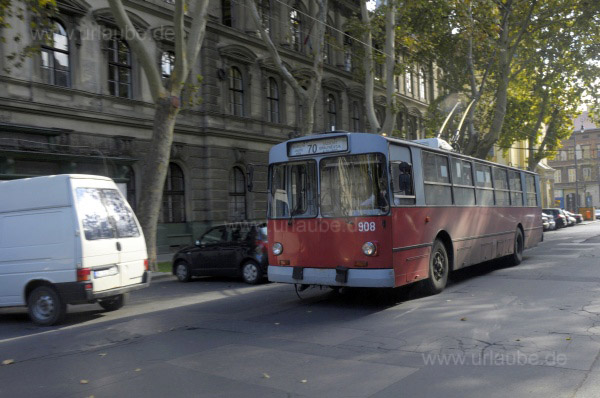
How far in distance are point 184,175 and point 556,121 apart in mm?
27678

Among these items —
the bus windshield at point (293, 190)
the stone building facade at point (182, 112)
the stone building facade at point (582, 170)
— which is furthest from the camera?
the stone building facade at point (582, 170)

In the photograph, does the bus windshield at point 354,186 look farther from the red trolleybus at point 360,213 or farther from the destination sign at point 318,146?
the destination sign at point 318,146

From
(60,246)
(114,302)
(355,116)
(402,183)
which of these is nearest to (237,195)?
(355,116)

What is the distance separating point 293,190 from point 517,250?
8.54 metres

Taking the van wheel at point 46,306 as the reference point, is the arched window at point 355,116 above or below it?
above

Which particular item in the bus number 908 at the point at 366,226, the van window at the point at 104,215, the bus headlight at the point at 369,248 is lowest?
the bus headlight at the point at 369,248

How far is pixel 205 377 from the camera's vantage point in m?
5.36

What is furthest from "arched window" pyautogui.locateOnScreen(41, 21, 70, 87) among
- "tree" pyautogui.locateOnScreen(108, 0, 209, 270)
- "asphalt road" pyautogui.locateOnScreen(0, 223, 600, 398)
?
"asphalt road" pyautogui.locateOnScreen(0, 223, 600, 398)

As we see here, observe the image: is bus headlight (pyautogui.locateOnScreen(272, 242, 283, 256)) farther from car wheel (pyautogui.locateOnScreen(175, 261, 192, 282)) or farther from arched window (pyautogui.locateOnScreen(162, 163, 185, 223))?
arched window (pyautogui.locateOnScreen(162, 163, 185, 223))

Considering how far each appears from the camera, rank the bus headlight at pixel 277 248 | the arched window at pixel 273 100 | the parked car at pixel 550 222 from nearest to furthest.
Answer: the bus headlight at pixel 277 248 → the arched window at pixel 273 100 → the parked car at pixel 550 222

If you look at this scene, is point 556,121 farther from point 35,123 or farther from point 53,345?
point 53,345

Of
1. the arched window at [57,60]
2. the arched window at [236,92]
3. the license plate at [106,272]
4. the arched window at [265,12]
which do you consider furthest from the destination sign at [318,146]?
the arched window at [265,12]

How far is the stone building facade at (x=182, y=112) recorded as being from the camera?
17812mm

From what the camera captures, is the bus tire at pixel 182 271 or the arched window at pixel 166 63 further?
the arched window at pixel 166 63
